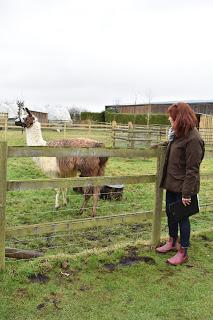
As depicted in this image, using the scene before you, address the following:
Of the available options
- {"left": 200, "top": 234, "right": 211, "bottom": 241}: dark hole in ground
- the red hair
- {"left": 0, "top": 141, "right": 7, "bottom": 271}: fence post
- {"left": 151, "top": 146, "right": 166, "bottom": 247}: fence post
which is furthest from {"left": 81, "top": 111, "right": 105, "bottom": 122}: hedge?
{"left": 0, "top": 141, "right": 7, "bottom": 271}: fence post

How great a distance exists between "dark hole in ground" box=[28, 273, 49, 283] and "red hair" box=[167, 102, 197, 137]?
6.32 ft

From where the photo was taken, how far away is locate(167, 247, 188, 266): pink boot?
4.21 m

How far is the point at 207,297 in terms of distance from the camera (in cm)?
349

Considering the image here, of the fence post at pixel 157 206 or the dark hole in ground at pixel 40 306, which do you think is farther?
the fence post at pixel 157 206

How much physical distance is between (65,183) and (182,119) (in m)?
1.35

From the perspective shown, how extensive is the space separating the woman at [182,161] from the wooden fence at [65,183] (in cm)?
30

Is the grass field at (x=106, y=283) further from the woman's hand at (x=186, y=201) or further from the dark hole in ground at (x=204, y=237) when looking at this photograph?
the woman's hand at (x=186, y=201)

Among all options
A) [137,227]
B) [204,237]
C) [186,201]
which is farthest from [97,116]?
[186,201]

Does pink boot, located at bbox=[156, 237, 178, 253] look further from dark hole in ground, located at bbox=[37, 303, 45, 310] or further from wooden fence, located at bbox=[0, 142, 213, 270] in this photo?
dark hole in ground, located at bbox=[37, 303, 45, 310]

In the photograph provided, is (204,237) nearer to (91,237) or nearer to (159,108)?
(91,237)

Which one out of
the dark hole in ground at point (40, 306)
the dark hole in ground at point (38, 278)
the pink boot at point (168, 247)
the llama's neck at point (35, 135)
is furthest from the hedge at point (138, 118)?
the dark hole in ground at point (40, 306)

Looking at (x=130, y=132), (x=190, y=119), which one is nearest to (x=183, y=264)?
(x=190, y=119)

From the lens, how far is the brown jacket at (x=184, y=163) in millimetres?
3875

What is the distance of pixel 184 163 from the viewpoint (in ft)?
13.2
